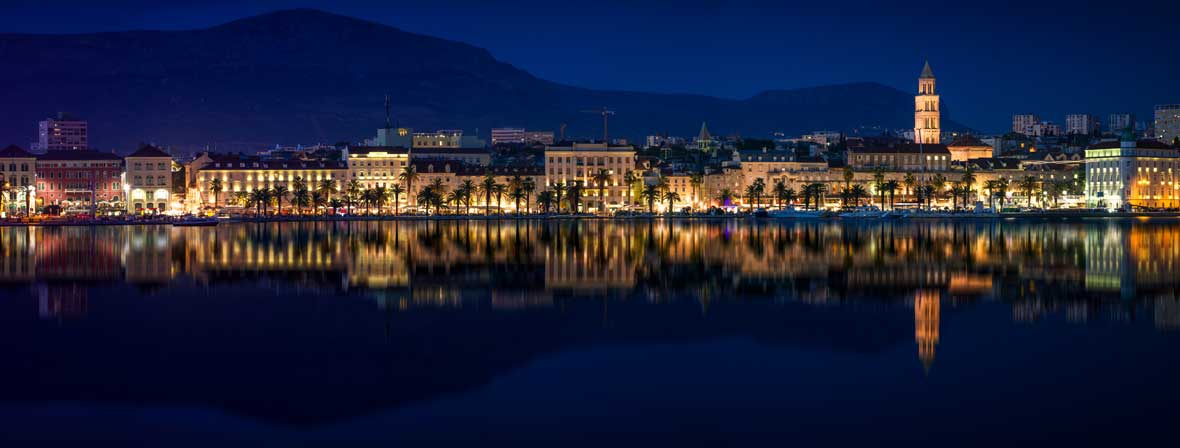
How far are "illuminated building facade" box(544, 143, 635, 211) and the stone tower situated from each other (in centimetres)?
5229

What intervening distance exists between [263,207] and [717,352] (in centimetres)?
10074

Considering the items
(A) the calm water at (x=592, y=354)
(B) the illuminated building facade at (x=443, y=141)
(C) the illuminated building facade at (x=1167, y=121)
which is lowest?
(A) the calm water at (x=592, y=354)

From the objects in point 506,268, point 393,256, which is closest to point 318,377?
point 506,268

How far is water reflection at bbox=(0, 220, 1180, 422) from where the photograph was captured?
21516mm

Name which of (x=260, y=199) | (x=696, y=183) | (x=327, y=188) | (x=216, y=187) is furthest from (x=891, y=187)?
(x=216, y=187)

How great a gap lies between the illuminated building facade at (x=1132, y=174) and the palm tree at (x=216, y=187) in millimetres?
97496

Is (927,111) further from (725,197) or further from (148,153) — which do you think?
(148,153)

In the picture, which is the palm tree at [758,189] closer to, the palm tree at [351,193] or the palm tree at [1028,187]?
the palm tree at [1028,187]

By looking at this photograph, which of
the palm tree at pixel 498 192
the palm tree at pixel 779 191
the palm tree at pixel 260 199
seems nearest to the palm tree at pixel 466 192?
the palm tree at pixel 498 192

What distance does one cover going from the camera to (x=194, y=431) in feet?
46.9

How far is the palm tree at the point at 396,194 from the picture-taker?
111m

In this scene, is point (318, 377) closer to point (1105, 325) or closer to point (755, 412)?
point (755, 412)

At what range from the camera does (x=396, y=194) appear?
111 meters

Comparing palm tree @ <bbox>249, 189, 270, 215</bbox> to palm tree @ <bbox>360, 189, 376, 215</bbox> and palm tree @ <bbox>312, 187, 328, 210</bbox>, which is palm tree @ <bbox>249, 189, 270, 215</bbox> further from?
palm tree @ <bbox>360, 189, 376, 215</bbox>
